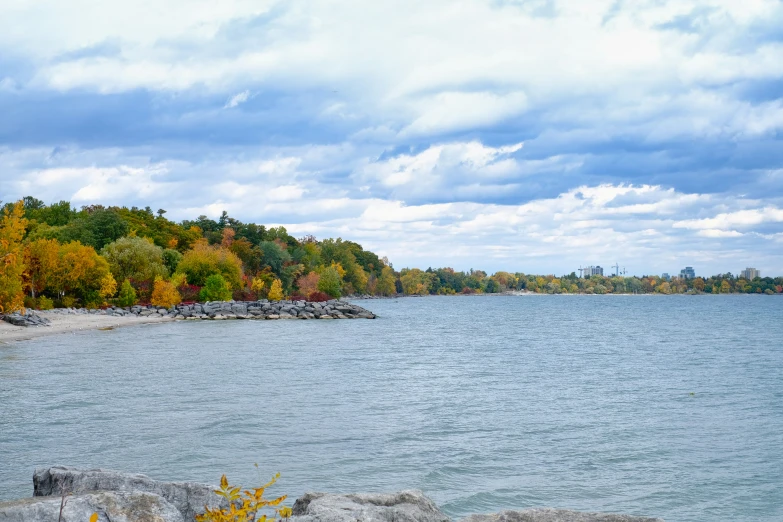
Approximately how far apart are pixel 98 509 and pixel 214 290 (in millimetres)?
89621

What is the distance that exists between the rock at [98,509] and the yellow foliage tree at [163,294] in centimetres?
8101

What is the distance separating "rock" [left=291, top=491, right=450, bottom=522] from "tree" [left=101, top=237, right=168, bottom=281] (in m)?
85.2

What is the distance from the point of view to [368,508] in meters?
6.93

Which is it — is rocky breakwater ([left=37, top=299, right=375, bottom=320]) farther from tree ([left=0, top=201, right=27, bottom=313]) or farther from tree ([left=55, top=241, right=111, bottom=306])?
tree ([left=0, top=201, right=27, bottom=313])

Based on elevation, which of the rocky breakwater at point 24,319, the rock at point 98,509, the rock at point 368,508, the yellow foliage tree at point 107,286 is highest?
the yellow foliage tree at point 107,286

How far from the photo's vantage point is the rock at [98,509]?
5910mm

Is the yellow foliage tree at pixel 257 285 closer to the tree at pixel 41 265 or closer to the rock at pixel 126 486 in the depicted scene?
the tree at pixel 41 265

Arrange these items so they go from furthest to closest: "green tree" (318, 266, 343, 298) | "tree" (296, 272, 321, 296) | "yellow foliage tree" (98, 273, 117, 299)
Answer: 1. "tree" (296, 272, 321, 296)
2. "green tree" (318, 266, 343, 298)
3. "yellow foliage tree" (98, 273, 117, 299)

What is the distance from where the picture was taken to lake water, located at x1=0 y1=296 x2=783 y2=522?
14.2m

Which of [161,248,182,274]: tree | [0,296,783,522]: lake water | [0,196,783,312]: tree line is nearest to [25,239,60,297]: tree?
[0,196,783,312]: tree line

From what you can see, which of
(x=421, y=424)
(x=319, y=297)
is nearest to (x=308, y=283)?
(x=319, y=297)

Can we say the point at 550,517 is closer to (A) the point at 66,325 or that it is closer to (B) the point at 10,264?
(B) the point at 10,264

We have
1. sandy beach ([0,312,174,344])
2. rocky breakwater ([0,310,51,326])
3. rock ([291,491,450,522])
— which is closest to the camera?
rock ([291,491,450,522])

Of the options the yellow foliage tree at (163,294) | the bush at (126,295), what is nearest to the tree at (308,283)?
the yellow foliage tree at (163,294)
